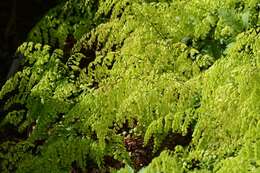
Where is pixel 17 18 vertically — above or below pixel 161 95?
above

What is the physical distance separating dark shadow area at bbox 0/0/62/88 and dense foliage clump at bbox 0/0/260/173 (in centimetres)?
132

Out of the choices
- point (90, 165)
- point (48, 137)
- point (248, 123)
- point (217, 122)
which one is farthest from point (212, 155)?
point (90, 165)

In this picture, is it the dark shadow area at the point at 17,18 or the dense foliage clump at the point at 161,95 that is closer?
the dense foliage clump at the point at 161,95

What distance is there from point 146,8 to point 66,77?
402 mm

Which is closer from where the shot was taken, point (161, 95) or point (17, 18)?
point (161, 95)

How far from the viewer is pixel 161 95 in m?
1.73

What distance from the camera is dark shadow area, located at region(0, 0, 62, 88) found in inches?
141

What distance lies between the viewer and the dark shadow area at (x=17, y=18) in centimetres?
358

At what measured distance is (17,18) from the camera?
11.9 ft

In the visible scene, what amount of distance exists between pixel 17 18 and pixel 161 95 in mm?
2129

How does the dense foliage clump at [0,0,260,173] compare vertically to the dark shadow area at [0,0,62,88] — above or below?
below

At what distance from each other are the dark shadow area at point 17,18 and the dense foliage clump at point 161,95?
1.32m

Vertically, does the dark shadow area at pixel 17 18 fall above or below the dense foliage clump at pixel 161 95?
above

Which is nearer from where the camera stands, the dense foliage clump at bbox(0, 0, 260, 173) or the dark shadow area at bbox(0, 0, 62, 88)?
the dense foliage clump at bbox(0, 0, 260, 173)
